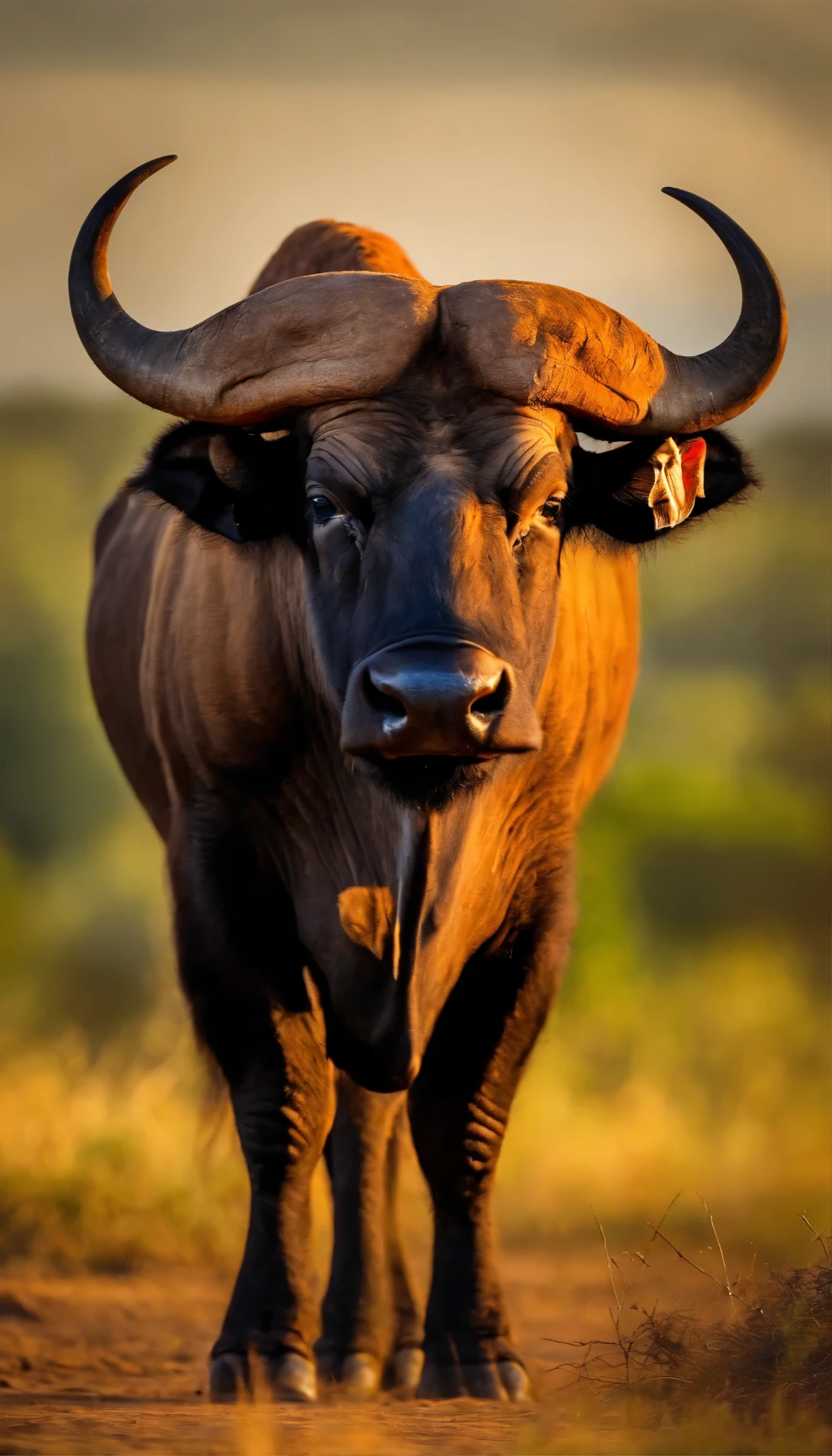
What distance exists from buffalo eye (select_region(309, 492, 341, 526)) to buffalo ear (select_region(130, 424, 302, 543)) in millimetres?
246

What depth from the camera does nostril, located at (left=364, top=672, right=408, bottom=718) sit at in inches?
176

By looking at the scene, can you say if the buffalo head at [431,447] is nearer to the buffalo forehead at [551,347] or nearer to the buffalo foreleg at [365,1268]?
the buffalo forehead at [551,347]

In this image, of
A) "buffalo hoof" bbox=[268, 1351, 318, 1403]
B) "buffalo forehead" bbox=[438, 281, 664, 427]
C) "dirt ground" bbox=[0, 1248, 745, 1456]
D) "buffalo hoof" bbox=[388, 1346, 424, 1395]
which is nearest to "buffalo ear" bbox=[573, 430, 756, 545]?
"buffalo forehead" bbox=[438, 281, 664, 427]

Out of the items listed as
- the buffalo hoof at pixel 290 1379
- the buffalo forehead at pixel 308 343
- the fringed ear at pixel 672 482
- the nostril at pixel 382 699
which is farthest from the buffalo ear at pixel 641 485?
the buffalo hoof at pixel 290 1379

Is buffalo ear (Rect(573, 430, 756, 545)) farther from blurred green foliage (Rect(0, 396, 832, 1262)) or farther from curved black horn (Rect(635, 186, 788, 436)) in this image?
blurred green foliage (Rect(0, 396, 832, 1262))

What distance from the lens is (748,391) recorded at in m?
5.51

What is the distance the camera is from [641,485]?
5.58 m

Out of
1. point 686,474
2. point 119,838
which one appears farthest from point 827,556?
point 686,474

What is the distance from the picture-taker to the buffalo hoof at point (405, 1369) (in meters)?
6.28

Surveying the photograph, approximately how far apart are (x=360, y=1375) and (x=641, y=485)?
3069 mm

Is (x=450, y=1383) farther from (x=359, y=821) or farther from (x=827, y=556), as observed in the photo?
(x=827, y=556)

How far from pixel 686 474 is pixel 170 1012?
6765 millimetres

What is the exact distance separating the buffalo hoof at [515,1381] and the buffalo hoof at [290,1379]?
23.3 inches

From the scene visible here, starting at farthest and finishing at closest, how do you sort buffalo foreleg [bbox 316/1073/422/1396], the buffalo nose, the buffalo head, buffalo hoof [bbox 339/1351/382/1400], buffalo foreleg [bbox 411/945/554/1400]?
buffalo foreleg [bbox 316/1073/422/1396]
buffalo hoof [bbox 339/1351/382/1400]
buffalo foreleg [bbox 411/945/554/1400]
the buffalo head
the buffalo nose
